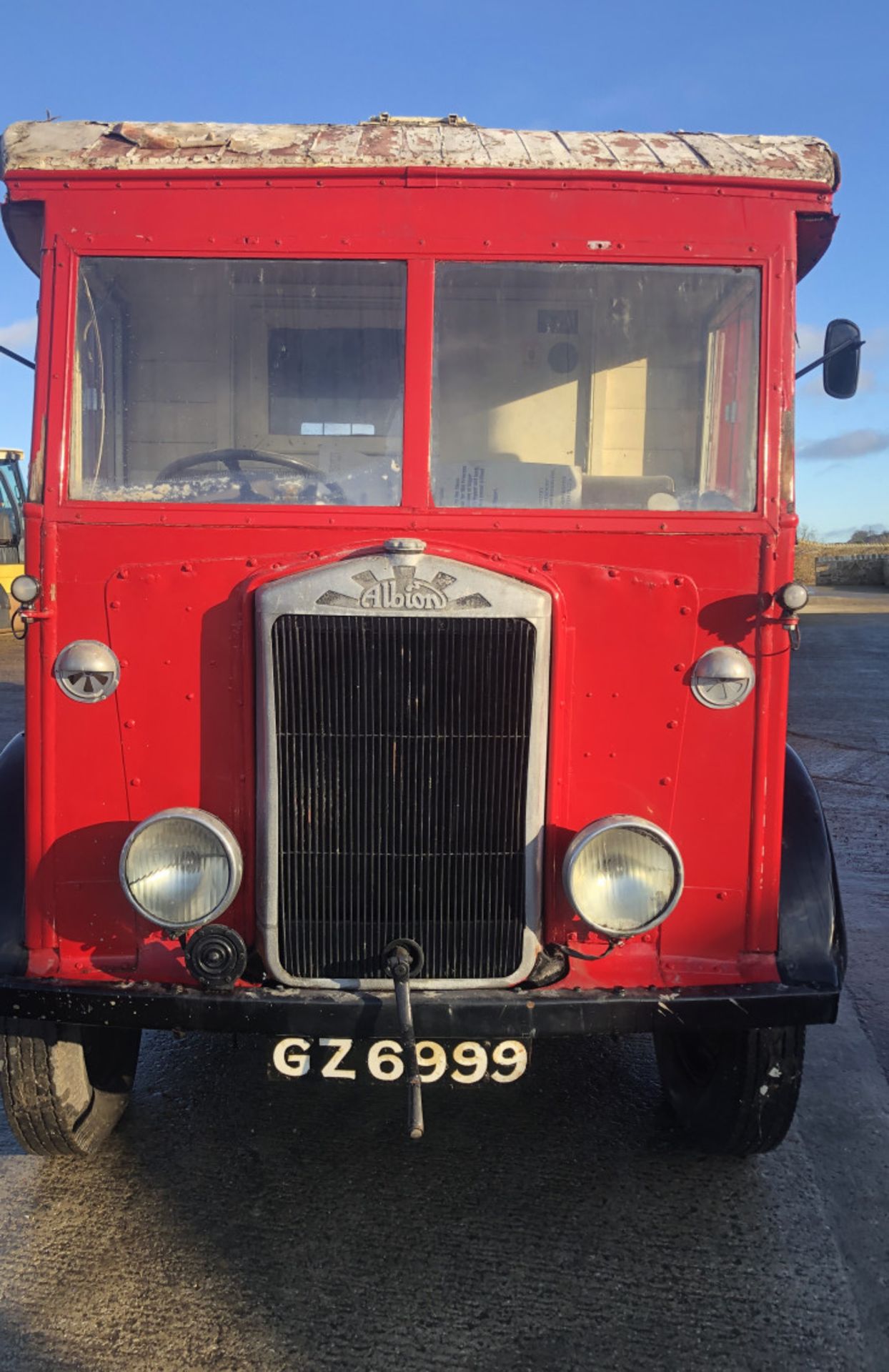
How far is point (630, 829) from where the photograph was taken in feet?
9.18

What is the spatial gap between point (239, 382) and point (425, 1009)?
1.83m

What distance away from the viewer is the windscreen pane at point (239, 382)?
3057 millimetres

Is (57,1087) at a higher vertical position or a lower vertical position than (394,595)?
lower

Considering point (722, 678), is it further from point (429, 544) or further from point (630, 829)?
point (429, 544)

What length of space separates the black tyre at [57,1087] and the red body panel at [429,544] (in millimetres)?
312

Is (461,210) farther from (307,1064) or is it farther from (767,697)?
(307,1064)

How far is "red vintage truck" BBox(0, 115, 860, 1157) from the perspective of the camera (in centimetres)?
287

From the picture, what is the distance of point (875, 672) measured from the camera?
→ 15.0 meters

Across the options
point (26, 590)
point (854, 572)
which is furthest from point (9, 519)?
point (854, 572)

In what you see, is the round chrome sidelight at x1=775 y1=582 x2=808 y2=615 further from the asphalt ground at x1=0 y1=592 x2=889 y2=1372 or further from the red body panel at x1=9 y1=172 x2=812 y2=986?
the asphalt ground at x1=0 y1=592 x2=889 y2=1372

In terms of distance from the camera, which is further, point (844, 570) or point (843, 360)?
point (844, 570)

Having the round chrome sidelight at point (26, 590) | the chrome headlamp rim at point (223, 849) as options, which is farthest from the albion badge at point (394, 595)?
the round chrome sidelight at point (26, 590)

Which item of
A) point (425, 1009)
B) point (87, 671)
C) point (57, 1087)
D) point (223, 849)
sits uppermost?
point (87, 671)

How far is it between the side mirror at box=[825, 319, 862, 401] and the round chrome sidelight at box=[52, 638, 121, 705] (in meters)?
2.50
